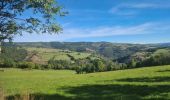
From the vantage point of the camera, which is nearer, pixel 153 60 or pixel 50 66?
pixel 153 60

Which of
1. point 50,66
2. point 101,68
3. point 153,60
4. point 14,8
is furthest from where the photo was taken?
Result: point 50,66

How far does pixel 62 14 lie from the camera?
19.8 metres

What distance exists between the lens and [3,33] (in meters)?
19.2

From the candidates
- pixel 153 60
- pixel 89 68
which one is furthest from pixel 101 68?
pixel 153 60

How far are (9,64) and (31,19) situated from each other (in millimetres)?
109611

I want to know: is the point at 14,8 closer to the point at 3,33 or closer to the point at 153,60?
the point at 3,33

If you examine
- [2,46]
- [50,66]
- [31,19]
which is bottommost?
[50,66]

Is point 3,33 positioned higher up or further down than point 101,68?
higher up

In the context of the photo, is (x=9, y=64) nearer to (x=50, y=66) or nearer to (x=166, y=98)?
(x=50, y=66)

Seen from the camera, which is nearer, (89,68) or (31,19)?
(31,19)

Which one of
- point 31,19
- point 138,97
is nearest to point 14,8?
point 31,19

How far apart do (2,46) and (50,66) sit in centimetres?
12056

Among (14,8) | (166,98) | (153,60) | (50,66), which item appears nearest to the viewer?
(14,8)

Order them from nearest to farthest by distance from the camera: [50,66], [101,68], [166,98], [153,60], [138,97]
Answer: [166,98] → [138,97] → [153,60] → [101,68] → [50,66]
